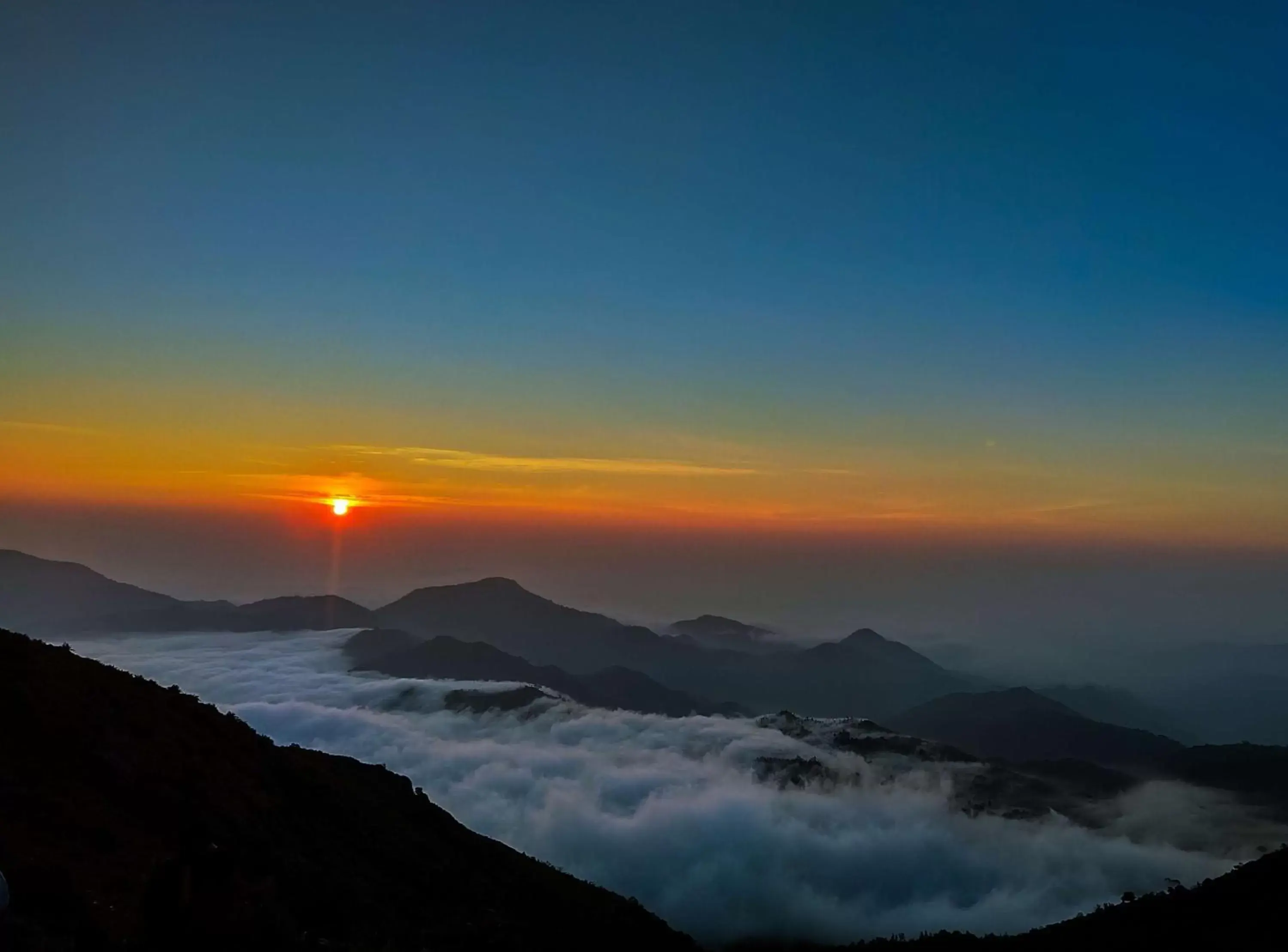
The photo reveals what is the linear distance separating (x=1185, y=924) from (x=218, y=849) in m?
32.0

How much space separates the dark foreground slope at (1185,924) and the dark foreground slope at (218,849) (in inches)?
656

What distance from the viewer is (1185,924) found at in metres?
28.7

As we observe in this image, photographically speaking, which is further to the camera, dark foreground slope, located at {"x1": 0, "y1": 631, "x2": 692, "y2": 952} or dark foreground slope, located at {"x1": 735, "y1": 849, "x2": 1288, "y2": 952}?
dark foreground slope, located at {"x1": 735, "y1": 849, "x2": 1288, "y2": 952}

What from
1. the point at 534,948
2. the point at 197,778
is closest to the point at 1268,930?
the point at 534,948

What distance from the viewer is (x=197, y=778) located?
32500mm

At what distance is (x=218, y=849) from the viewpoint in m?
18.3

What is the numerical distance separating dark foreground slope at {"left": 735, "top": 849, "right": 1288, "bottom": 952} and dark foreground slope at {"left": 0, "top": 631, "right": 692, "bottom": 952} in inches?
656

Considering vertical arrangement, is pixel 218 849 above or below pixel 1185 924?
above

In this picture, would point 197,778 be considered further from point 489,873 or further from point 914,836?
point 914,836

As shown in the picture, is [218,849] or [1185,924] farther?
[1185,924]

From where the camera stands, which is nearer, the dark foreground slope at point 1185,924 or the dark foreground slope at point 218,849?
the dark foreground slope at point 218,849

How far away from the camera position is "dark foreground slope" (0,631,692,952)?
16878 millimetres

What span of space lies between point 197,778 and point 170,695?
29.5 feet

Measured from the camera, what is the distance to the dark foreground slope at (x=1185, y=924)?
26.1 meters
